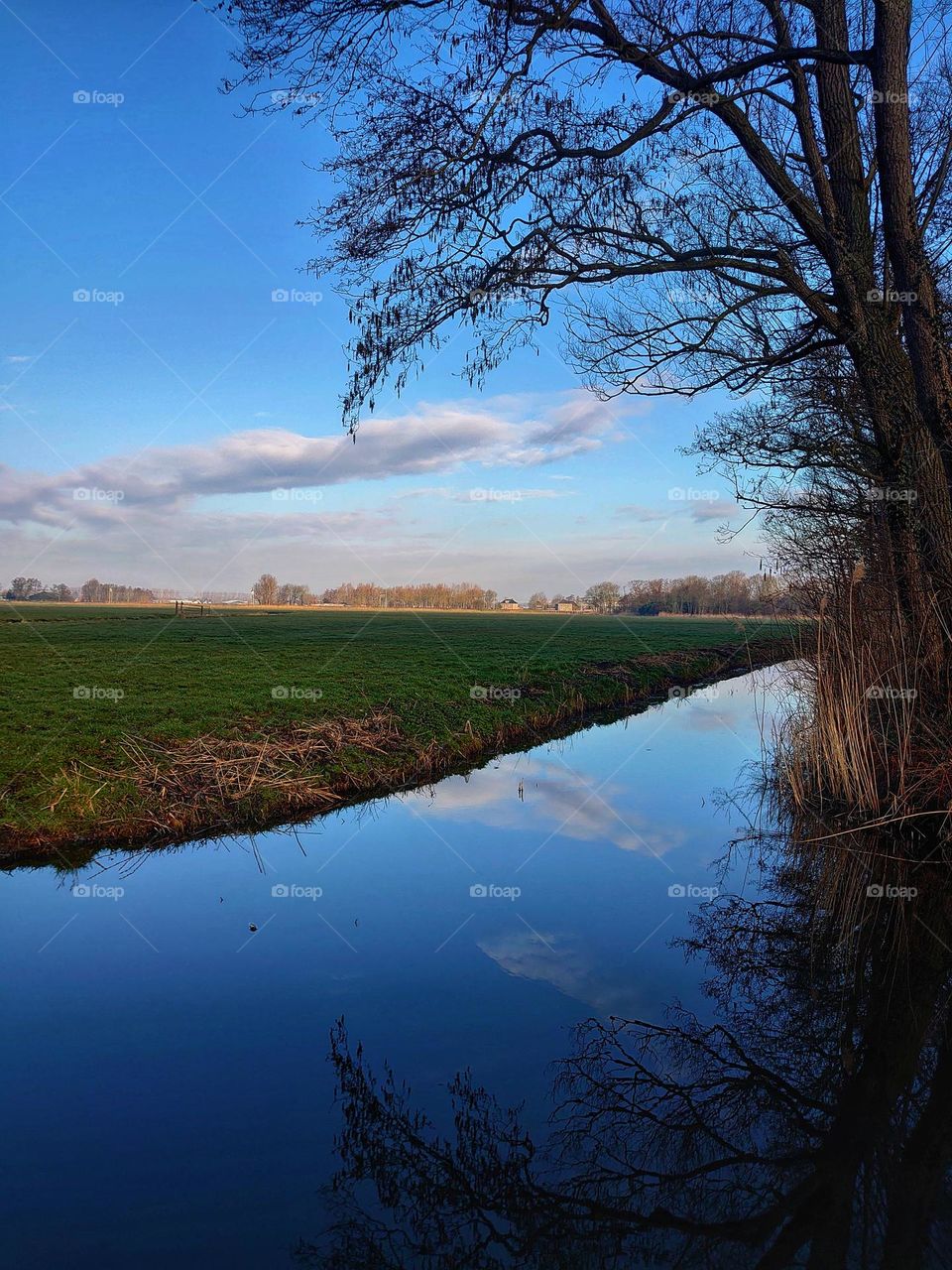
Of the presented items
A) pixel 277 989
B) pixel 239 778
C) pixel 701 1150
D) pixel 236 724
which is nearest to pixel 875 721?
pixel 701 1150

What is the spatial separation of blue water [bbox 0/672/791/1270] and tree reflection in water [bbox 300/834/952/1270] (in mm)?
251

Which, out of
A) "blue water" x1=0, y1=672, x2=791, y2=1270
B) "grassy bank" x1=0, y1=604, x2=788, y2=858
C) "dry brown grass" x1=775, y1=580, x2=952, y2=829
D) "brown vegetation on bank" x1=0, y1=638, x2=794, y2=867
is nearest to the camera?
"blue water" x1=0, y1=672, x2=791, y2=1270

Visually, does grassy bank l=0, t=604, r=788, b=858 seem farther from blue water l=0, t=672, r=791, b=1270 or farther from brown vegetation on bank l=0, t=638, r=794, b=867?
blue water l=0, t=672, r=791, b=1270

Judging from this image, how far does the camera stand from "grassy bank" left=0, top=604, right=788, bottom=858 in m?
11.1

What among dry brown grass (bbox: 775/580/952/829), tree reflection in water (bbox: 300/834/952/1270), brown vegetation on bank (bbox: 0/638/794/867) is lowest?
tree reflection in water (bbox: 300/834/952/1270)

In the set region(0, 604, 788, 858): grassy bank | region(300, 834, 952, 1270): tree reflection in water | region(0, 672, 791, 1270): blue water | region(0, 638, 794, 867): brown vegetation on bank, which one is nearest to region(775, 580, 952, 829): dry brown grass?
region(0, 672, 791, 1270): blue water

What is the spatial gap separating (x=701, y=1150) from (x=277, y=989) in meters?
3.42

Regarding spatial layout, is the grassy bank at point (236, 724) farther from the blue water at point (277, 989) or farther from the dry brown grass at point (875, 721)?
the dry brown grass at point (875, 721)

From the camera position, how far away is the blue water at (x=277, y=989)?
432 centimetres

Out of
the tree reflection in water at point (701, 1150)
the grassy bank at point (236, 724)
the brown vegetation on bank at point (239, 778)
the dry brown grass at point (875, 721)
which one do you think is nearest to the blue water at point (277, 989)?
the tree reflection in water at point (701, 1150)

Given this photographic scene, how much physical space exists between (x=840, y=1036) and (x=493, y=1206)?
2933 millimetres

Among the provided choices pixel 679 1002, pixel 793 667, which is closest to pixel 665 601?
pixel 793 667

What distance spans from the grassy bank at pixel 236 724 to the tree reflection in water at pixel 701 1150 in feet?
21.0

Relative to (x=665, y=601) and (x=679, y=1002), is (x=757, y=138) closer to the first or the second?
(x=679, y=1002)
